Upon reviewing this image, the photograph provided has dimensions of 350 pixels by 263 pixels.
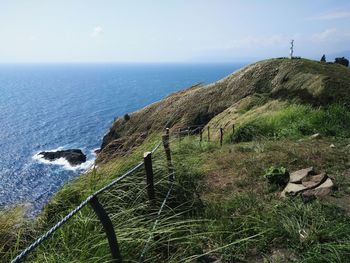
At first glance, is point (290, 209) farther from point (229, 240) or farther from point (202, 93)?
point (202, 93)

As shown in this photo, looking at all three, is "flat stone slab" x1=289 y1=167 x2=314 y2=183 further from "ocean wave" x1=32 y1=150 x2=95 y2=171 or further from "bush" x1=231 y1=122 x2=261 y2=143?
"ocean wave" x1=32 y1=150 x2=95 y2=171

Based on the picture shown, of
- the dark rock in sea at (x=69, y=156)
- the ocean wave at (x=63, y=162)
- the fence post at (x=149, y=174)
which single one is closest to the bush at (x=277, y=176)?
the fence post at (x=149, y=174)

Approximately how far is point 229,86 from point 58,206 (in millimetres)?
37371

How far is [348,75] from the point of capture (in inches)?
1340

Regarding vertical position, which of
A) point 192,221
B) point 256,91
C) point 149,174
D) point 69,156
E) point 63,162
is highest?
point 149,174

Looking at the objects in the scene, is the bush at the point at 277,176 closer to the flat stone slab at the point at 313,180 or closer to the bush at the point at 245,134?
the flat stone slab at the point at 313,180

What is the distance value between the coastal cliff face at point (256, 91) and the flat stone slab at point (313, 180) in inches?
723

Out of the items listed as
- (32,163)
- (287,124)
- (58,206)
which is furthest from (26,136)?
(58,206)

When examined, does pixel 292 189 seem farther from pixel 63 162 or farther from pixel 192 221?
pixel 63 162

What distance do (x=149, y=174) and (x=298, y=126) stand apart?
11.1 metres

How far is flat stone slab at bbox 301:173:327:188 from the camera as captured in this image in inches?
325

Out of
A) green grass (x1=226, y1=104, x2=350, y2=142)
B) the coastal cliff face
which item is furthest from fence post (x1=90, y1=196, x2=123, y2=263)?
the coastal cliff face

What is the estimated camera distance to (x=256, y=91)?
39.7 m

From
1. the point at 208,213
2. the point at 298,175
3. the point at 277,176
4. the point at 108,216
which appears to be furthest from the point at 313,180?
the point at 108,216
